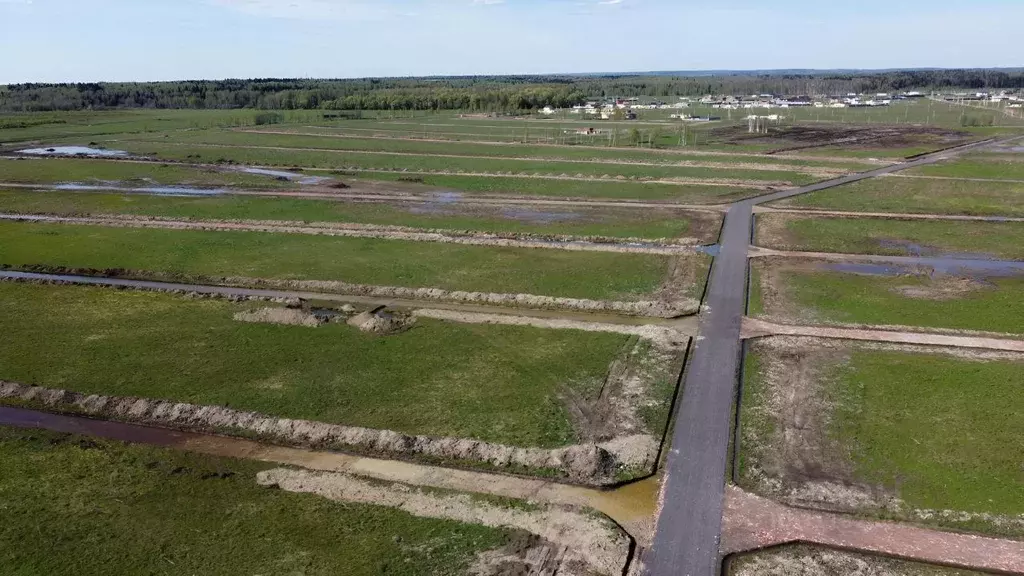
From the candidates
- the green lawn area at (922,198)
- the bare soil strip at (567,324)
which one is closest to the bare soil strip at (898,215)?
the green lawn area at (922,198)

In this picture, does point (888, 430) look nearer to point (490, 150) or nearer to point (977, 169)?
point (977, 169)

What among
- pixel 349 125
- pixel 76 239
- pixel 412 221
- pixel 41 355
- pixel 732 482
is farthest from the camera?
pixel 349 125

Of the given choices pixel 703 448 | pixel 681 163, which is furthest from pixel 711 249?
pixel 681 163

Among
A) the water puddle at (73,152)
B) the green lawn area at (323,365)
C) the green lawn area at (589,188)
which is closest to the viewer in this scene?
the green lawn area at (323,365)

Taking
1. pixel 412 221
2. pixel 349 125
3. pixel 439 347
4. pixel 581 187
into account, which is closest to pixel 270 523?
pixel 439 347

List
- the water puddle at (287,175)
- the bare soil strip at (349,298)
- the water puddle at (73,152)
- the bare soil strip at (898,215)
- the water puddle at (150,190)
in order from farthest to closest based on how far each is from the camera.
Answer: the water puddle at (73,152)
the water puddle at (287,175)
the water puddle at (150,190)
the bare soil strip at (898,215)
the bare soil strip at (349,298)

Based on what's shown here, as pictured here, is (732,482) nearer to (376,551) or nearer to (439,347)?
(376,551)

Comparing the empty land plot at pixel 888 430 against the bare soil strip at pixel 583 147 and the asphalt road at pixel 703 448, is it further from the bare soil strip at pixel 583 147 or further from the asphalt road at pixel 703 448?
the bare soil strip at pixel 583 147
